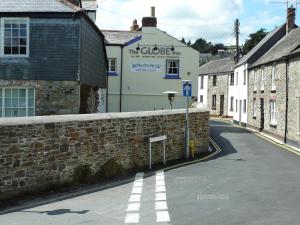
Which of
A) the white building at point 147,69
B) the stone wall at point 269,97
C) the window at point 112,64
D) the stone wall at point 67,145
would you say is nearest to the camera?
the stone wall at point 67,145

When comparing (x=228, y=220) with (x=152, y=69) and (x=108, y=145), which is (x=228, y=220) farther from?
(x=152, y=69)

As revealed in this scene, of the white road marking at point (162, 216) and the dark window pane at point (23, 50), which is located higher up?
the dark window pane at point (23, 50)

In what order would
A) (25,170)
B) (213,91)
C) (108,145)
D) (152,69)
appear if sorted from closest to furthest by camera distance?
(25,170), (108,145), (152,69), (213,91)

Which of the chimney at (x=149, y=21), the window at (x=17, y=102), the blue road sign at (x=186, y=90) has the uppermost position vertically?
the chimney at (x=149, y=21)

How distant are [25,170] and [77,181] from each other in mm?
2031

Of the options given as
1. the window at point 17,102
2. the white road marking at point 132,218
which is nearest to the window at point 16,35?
the window at point 17,102

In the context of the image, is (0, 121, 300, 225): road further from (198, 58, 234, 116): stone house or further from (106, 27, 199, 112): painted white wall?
(198, 58, 234, 116): stone house

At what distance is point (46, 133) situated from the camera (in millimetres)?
12711

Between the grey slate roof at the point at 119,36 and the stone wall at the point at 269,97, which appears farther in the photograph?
the grey slate roof at the point at 119,36

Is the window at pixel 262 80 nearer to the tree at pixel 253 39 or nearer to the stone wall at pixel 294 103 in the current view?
the stone wall at pixel 294 103

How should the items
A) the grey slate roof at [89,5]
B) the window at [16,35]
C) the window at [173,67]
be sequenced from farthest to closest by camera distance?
the window at [173,67] < the grey slate roof at [89,5] < the window at [16,35]

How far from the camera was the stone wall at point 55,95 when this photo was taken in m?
19.9

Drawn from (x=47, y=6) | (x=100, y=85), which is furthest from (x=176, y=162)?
(x=100, y=85)

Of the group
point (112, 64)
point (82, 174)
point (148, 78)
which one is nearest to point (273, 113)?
point (148, 78)
